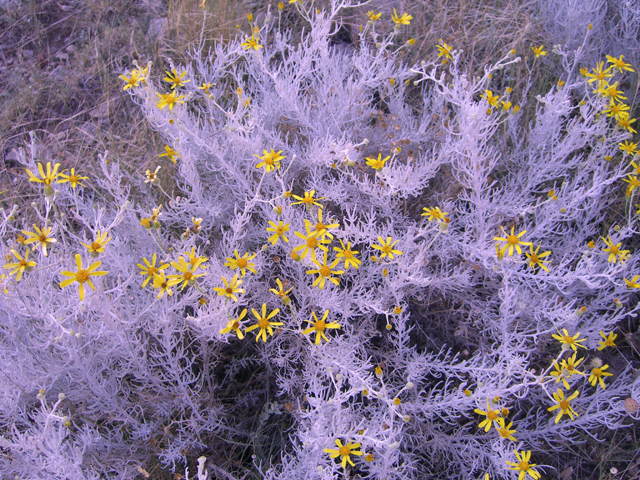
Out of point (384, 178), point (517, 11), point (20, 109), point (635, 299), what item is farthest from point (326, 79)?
point (20, 109)

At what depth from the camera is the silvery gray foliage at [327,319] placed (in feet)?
6.91

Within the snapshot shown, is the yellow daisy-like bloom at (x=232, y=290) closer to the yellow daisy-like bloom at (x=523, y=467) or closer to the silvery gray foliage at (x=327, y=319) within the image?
the silvery gray foliage at (x=327, y=319)

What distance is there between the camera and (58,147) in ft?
12.5

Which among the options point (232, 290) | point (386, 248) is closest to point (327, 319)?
point (386, 248)

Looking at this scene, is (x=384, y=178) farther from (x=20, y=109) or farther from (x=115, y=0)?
(x=115, y=0)

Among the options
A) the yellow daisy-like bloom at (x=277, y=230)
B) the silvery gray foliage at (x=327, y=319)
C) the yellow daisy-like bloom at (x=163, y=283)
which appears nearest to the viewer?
the yellow daisy-like bloom at (x=163, y=283)

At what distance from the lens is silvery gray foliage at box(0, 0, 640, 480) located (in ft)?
6.91

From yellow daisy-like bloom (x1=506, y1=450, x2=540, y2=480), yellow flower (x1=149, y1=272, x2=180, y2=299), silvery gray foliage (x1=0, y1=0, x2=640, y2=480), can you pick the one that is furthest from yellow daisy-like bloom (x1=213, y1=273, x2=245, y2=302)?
yellow daisy-like bloom (x1=506, y1=450, x2=540, y2=480)

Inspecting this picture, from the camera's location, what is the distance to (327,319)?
2479mm

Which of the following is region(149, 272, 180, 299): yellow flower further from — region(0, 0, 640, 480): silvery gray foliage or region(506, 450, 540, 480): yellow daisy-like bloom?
region(506, 450, 540, 480): yellow daisy-like bloom

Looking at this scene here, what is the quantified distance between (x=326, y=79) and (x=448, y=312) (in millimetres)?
1781

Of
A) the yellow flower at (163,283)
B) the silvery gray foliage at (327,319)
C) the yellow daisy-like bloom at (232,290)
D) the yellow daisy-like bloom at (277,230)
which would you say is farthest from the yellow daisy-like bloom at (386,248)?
the yellow flower at (163,283)

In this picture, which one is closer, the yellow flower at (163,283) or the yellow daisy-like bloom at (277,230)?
the yellow flower at (163,283)

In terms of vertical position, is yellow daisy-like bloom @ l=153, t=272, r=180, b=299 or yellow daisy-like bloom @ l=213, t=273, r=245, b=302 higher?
yellow daisy-like bloom @ l=153, t=272, r=180, b=299
